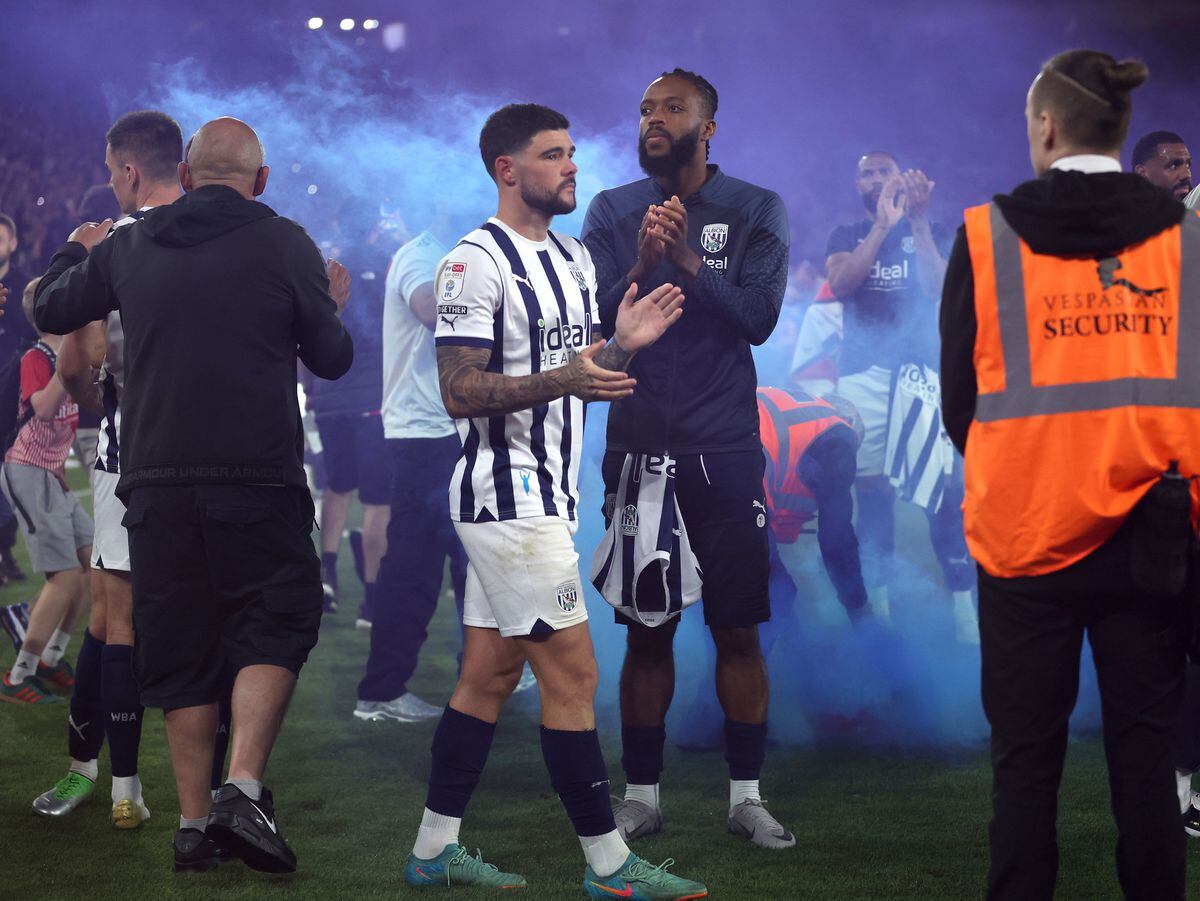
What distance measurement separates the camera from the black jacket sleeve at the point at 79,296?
10.8 ft

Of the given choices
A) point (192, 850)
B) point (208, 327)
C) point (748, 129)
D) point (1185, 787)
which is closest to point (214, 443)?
point (208, 327)

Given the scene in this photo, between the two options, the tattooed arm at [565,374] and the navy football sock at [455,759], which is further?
the navy football sock at [455,759]

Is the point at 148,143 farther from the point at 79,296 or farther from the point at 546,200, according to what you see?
the point at 546,200

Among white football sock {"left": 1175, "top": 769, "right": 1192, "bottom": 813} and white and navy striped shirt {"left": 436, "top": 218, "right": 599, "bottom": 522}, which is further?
white football sock {"left": 1175, "top": 769, "right": 1192, "bottom": 813}

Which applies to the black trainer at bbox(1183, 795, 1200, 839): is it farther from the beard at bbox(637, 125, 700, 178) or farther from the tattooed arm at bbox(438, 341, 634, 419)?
the beard at bbox(637, 125, 700, 178)

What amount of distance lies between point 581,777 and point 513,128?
162cm

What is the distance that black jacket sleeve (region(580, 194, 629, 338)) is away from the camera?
3.84m

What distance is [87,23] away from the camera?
5.85 m

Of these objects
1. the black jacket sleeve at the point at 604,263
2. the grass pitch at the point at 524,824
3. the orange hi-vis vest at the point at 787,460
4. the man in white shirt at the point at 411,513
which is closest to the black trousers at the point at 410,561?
the man in white shirt at the point at 411,513

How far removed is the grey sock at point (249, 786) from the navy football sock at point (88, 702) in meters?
0.89

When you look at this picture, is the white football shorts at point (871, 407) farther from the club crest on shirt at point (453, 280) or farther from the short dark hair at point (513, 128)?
the club crest on shirt at point (453, 280)

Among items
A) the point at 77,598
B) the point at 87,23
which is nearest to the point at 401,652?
the point at 77,598

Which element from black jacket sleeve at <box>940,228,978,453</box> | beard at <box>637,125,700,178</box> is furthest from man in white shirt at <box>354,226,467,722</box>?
black jacket sleeve at <box>940,228,978,453</box>

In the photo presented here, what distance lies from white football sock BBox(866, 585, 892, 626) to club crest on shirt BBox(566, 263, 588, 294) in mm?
2183
